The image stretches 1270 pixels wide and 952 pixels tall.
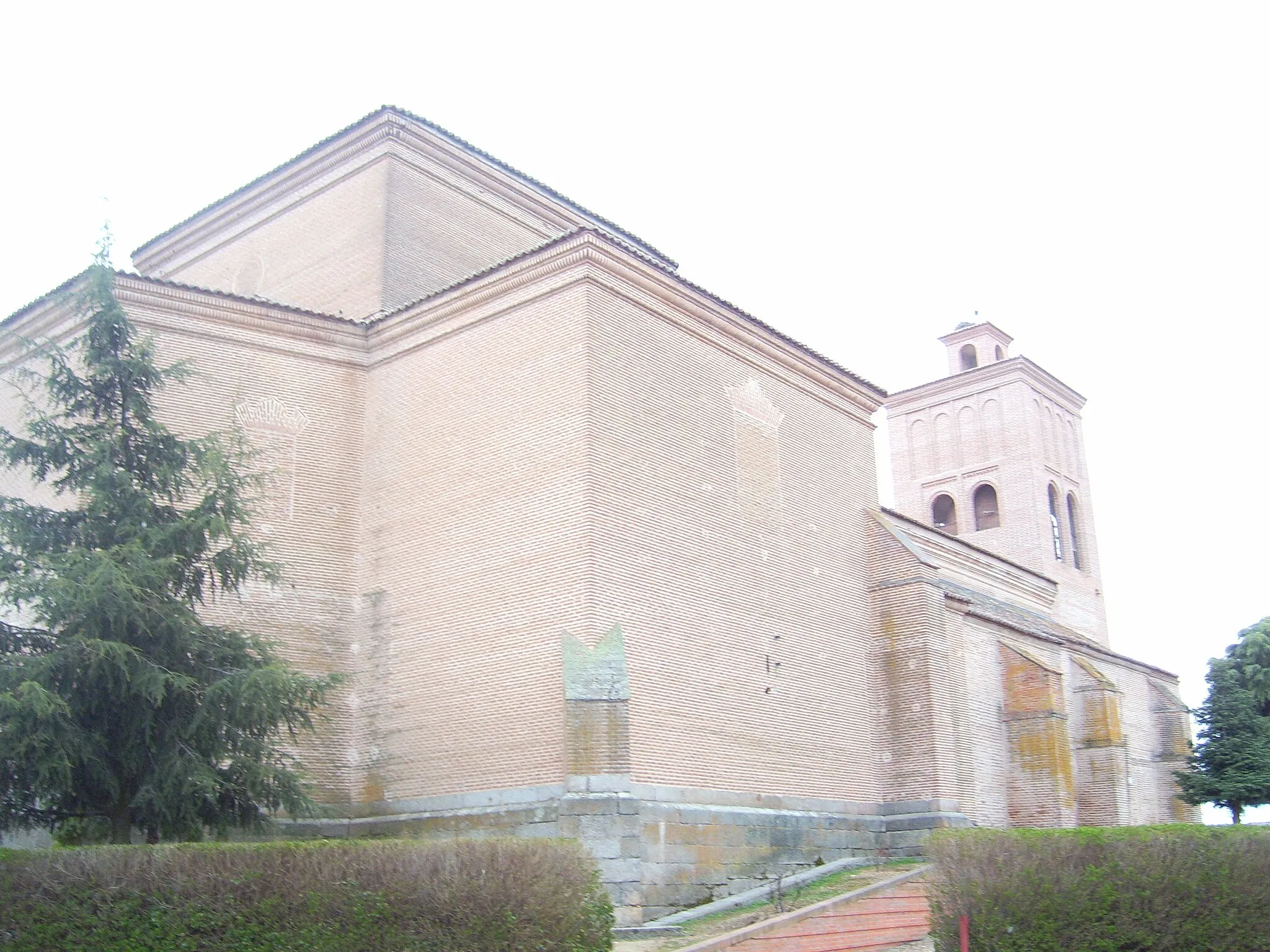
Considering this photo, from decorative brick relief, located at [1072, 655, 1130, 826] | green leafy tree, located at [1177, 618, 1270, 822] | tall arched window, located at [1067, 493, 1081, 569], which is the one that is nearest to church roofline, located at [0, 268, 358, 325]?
decorative brick relief, located at [1072, 655, 1130, 826]

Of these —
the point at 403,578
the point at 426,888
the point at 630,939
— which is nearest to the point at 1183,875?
the point at 630,939

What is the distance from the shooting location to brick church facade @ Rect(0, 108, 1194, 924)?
580 inches

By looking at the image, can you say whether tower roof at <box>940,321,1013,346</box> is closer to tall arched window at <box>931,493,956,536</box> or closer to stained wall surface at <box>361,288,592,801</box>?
tall arched window at <box>931,493,956,536</box>

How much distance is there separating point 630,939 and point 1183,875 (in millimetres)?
5232

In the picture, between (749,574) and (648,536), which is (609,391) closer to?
(648,536)

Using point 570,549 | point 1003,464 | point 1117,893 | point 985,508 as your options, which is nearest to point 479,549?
point 570,549

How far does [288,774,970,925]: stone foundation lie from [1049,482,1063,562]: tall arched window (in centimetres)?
1838

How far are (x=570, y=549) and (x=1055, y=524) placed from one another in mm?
22617

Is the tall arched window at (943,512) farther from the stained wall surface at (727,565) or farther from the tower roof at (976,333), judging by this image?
the stained wall surface at (727,565)

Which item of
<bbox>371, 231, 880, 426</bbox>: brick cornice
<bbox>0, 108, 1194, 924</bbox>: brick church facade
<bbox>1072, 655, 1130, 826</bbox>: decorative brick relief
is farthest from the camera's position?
<bbox>1072, 655, 1130, 826</bbox>: decorative brick relief

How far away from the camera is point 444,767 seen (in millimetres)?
15156

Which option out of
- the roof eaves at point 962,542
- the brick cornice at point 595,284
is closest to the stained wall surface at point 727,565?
the brick cornice at point 595,284

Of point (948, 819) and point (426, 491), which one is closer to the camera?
point (426, 491)

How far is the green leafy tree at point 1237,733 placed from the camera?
23844 millimetres
